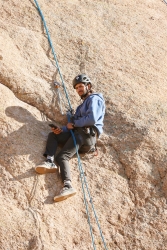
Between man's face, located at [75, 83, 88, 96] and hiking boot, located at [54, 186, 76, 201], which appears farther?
man's face, located at [75, 83, 88, 96]

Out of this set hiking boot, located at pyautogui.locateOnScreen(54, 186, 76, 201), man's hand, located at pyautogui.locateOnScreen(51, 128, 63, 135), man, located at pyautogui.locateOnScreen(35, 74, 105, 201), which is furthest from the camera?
man's hand, located at pyautogui.locateOnScreen(51, 128, 63, 135)

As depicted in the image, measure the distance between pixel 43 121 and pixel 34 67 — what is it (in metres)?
1.16

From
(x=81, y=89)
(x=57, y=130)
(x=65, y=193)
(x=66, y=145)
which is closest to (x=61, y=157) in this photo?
(x=66, y=145)

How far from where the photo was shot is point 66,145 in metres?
6.60

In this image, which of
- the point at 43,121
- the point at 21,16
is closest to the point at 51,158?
the point at 43,121

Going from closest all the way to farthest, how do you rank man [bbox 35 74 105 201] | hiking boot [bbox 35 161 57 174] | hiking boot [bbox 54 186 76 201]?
hiking boot [bbox 54 186 76 201]
hiking boot [bbox 35 161 57 174]
man [bbox 35 74 105 201]

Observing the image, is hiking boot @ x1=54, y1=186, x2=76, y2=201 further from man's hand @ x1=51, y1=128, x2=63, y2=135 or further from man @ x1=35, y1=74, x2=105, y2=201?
man's hand @ x1=51, y1=128, x2=63, y2=135

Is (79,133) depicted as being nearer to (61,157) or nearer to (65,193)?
(61,157)

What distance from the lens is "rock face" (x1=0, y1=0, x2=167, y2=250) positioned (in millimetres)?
6109

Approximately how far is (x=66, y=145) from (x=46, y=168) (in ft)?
1.71

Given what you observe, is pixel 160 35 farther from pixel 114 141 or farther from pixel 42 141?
pixel 42 141

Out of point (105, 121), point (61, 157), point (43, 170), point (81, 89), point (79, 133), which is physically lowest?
point (43, 170)

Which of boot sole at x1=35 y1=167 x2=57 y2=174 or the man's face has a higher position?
the man's face

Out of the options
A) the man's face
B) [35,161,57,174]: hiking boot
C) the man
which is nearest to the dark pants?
the man
